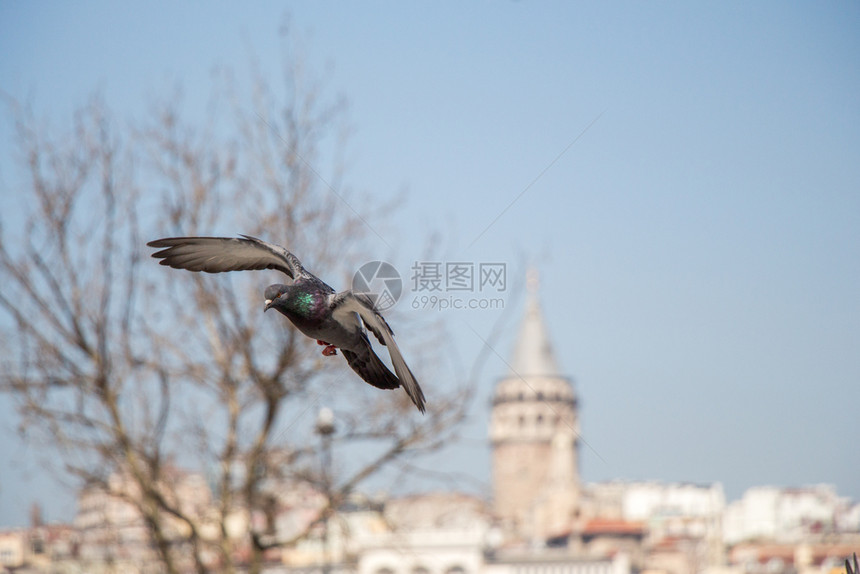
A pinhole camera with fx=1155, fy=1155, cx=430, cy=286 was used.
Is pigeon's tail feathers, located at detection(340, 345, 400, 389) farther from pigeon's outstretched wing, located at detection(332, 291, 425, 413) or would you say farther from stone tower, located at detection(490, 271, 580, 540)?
stone tower, located at detection(490, 271, 580, 540)

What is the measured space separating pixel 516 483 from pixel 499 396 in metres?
10.2

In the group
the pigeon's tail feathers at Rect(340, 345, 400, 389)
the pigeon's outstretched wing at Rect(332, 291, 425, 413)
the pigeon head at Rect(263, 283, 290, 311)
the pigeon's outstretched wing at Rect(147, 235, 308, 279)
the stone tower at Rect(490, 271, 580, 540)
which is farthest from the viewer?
the stone tower at Rect(490, 271, 580, 540)

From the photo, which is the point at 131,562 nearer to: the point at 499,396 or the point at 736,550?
the point at 736,550

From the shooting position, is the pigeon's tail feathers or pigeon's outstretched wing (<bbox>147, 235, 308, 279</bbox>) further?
pigeon's outstretched wing (<bbox>147, 235, 308, 279</bbox>)

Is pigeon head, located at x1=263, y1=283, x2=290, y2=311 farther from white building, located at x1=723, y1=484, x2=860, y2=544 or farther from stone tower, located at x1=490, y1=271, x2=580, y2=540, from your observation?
stone tower, located at x1=490, y1=271, x2=580, y2=540

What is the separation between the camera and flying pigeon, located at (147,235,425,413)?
361cm

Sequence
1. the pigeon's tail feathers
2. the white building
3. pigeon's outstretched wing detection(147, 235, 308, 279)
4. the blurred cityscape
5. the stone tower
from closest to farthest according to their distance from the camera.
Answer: the pigeon's tail feathers → pigeon's outstretched wing detection(147, 235, 308, 279) → the blurred cityscape → the white building → the stone tower

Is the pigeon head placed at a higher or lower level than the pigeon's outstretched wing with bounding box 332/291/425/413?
higher

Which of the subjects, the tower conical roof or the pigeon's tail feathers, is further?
the tower conical roof

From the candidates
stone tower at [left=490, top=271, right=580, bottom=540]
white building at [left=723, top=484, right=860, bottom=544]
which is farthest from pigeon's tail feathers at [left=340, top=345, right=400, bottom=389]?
stone tower at [left=490, top=271, right=580, bottom=540]

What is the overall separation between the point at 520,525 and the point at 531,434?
15655mm

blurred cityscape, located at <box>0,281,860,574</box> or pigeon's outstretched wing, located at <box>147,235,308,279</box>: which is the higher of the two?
pigeon's outstretched wing, located at <box>147,235,308,279</box>

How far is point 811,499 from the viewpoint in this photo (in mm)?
108125

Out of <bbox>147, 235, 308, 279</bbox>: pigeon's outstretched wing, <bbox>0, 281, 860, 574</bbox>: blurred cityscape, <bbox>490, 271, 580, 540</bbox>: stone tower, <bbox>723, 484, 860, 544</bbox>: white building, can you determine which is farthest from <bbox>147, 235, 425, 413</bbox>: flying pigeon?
<bbox>490, 271, 580, 540</bbox>: stone tower
